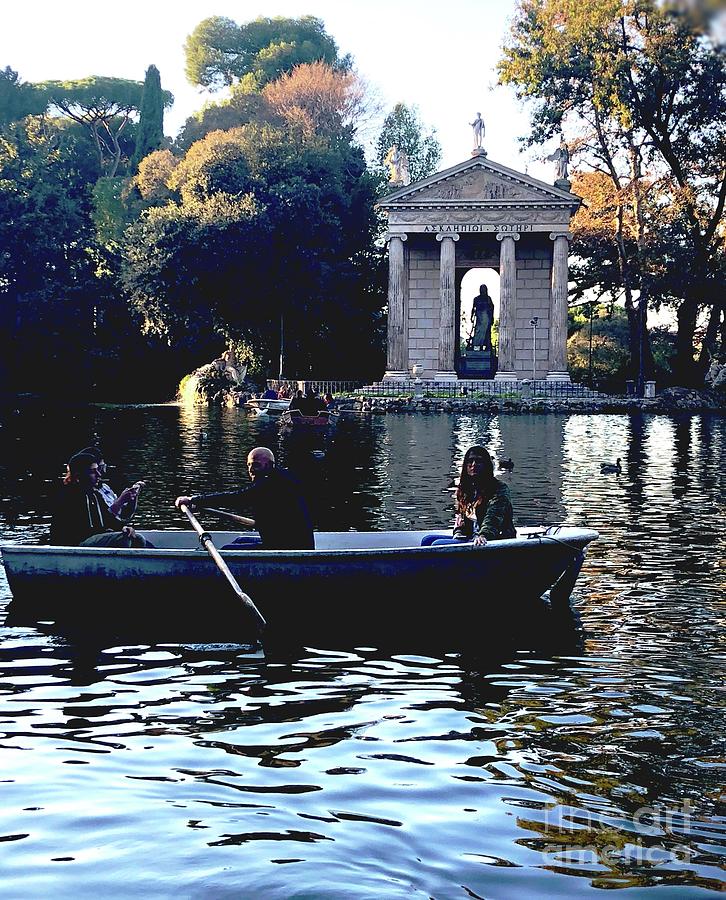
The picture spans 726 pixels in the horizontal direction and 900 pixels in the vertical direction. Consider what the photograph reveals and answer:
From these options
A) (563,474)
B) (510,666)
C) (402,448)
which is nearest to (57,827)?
(510,666)

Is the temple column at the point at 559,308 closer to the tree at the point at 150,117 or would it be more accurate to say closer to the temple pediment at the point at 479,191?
the temple pediment at the point at 479,191

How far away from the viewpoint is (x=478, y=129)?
6644 centimetres

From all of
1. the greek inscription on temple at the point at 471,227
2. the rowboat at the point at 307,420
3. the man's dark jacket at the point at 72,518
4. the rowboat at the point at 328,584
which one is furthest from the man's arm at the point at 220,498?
the greek inscription on temple at the point at 471,227

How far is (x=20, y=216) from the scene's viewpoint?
2655 inches

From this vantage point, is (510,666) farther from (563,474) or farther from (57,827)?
(563,474)

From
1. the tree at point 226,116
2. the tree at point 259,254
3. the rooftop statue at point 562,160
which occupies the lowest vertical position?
the tree at point 259,254

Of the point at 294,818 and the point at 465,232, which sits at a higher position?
the point at 465,232

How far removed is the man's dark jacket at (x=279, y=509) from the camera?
1124 cm

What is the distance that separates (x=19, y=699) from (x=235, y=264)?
187ft

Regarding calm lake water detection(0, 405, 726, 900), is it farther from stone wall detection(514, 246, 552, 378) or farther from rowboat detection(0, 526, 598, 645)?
stone wall detection(514, 246, 552, 378)

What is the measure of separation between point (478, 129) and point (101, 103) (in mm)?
47112

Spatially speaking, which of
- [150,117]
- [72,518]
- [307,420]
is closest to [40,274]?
[150,117]

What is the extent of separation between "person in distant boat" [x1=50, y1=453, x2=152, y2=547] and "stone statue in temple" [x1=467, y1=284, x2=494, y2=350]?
2188 inches

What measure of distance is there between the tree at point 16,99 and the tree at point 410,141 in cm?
3121
